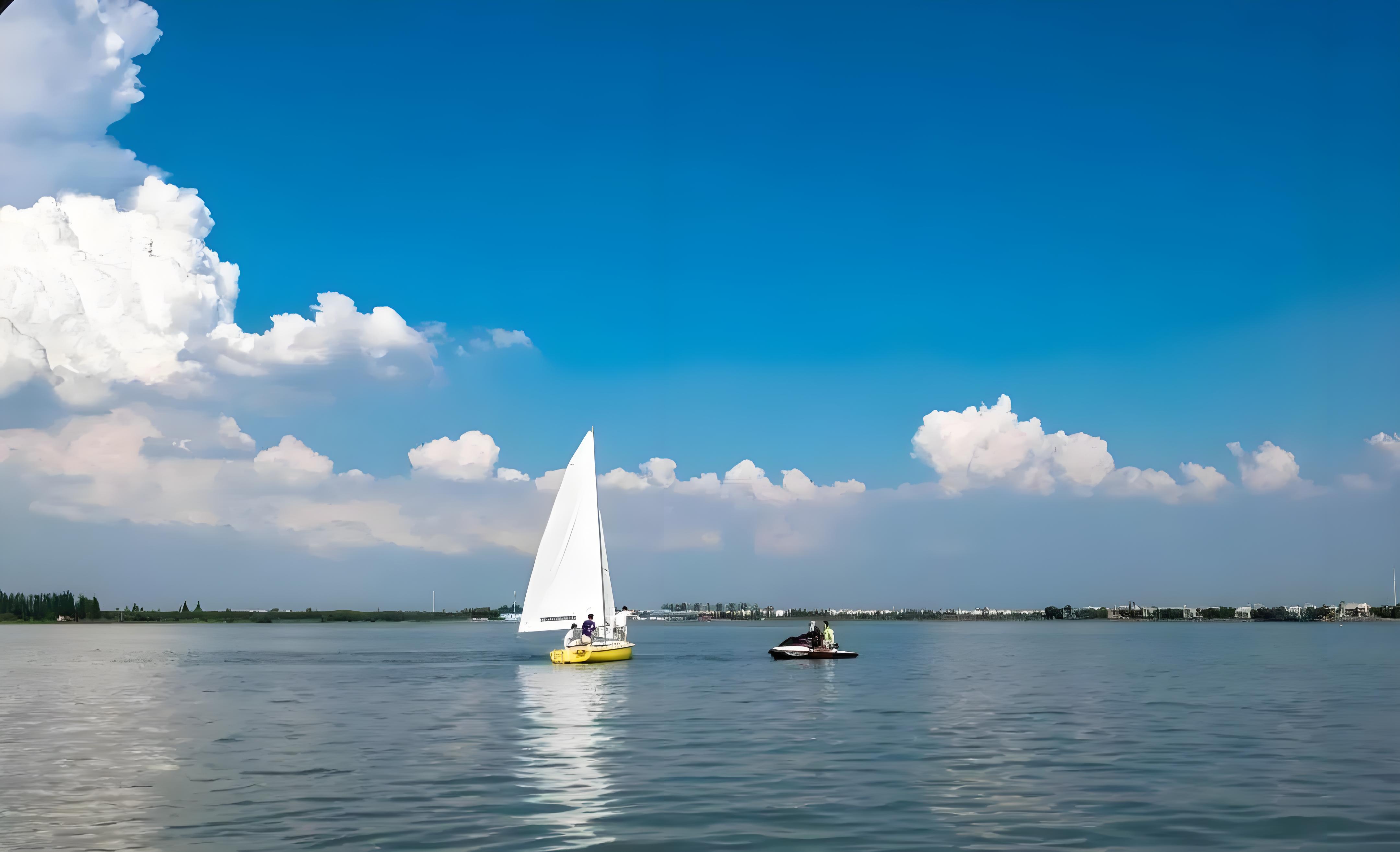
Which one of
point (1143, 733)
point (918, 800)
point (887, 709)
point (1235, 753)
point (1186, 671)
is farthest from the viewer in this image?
point (1186, 671)

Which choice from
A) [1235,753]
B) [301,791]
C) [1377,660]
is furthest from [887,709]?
[1377,660]

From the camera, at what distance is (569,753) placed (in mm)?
34281

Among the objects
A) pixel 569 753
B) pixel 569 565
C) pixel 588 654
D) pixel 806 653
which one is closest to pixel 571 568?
pixel 569 565

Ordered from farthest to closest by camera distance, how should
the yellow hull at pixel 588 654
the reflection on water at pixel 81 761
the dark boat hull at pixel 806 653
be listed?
the dark boat hull at pixel 806 653 → the yellow hull at pixel 588 654 → the reflection on water at pixel 81 761

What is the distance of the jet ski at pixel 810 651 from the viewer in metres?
88.9

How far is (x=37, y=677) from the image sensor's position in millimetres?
73438

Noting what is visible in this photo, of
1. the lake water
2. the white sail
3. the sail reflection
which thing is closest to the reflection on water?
the lake water

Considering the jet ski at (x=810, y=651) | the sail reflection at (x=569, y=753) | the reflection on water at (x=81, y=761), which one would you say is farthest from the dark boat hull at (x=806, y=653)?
the reflection on water at (x=81, y=761)

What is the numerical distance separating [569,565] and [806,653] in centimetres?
2154

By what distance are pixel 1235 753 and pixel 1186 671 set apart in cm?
4934

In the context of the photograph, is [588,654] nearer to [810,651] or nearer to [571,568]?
[571,568]

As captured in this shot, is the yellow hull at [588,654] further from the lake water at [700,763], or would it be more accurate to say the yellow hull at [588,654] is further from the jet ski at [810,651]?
the jet ski at [810,651]

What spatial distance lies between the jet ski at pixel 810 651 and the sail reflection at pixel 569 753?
25.1 meters

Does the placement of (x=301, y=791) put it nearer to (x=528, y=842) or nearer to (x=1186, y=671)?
Result: (x=528, y=842)
